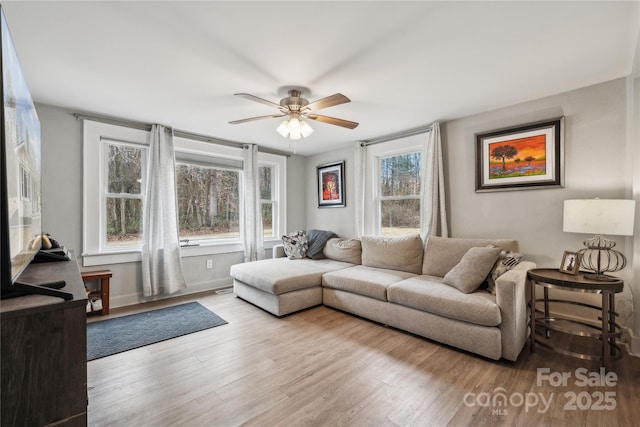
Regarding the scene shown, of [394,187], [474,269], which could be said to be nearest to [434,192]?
[394,187]

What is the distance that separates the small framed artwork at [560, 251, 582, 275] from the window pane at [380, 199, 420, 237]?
5.67ft

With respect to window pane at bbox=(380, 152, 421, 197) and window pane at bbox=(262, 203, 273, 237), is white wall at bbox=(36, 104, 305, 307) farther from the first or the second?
window pane at bbox=(380, 152, 421, 197)

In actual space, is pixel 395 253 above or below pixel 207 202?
below

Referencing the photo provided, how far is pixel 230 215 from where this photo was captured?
468 cm

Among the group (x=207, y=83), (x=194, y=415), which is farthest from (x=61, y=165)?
(x=194, y=415)

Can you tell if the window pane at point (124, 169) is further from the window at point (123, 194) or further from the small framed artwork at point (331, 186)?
the small framed artwork at point (331, 186)

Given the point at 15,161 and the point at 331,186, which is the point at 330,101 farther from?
the point at 331,186

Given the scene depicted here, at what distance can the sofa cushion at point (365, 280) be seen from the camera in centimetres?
297

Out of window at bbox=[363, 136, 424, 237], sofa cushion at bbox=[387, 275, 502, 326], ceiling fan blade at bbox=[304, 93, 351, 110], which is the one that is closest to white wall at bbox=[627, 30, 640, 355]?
sofa cushion at bbox=[387, 275, 502, 326]

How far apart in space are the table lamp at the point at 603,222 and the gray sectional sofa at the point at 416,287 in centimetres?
50

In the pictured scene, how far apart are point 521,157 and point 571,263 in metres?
1.19

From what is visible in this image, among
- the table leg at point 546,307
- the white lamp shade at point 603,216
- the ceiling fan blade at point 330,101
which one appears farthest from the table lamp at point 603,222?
the ceiling fan blade at point 330,101

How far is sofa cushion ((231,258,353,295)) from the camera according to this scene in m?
3.18

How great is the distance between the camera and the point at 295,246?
14.5 ft
